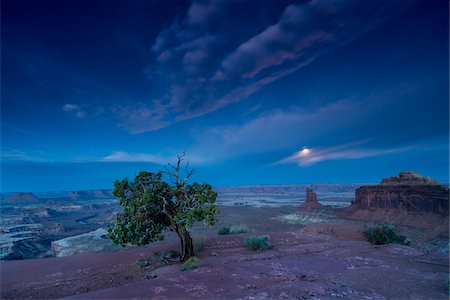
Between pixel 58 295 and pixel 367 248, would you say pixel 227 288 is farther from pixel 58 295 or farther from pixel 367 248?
pixel 367 248

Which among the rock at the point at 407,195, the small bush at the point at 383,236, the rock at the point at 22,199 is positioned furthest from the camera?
the rock at the point at 22,199

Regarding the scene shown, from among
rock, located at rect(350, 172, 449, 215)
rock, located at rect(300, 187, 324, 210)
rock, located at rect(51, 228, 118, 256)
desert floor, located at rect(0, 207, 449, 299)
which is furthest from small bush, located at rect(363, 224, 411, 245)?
rock, located at rect(300, 187, 324, 210)

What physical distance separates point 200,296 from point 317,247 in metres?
11.3

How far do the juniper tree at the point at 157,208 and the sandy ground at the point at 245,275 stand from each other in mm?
1759

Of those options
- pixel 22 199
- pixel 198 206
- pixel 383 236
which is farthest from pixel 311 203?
pixel 22 199

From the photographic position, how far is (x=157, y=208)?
1316 cm

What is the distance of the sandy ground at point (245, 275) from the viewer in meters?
7.31

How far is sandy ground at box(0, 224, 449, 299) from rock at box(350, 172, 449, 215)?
3278 cm

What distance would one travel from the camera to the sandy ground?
7312 mm

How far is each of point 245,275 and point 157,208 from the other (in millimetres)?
6009

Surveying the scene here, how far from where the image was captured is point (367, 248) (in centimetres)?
1509

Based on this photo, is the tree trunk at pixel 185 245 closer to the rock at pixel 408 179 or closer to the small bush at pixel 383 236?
the small bush at pixel 383 236

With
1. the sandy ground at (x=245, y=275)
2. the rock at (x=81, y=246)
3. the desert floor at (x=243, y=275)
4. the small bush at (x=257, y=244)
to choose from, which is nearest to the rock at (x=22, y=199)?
the rock at (x=81, y=246)

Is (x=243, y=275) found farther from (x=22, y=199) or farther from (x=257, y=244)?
(x=22, y=199)
